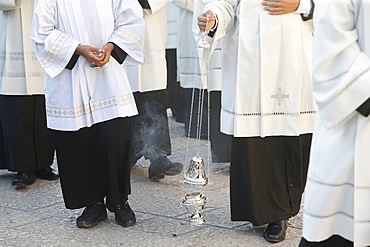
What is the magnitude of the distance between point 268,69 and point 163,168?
199 centimetres

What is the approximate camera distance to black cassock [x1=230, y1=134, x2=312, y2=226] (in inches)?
199

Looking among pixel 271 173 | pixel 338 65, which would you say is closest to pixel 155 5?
pixel 271 173

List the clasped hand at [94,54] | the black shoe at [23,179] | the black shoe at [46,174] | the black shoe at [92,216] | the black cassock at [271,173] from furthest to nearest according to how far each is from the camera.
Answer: the black shoe at [46,174] → the black shoe at [23,179] → the black shoe at [92,216] → the clasped hand at [94,54] → the black cassock at [271,173]

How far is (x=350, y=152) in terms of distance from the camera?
3412 millimetres

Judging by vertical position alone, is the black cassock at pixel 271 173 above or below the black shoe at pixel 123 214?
above

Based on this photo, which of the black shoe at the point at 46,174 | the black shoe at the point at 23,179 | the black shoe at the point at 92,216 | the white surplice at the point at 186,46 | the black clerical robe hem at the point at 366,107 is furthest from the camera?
the white surplice at the point at 186,46

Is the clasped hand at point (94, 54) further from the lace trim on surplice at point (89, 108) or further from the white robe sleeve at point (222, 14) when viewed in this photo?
the white robe sleeve at point (222, 14)

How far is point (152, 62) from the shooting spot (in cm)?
673

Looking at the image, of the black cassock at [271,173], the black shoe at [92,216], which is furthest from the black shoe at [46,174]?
the black cassock at [271,173]

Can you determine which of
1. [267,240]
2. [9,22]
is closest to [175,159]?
[9,22]

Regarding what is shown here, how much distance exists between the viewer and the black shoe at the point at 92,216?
18.1 ft

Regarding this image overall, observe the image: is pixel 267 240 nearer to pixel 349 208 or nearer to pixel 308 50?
pixel 308 50

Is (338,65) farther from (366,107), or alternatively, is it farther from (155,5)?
(155,5)

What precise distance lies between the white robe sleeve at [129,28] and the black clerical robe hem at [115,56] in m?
0.02
